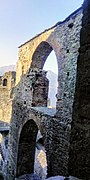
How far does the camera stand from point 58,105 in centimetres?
625

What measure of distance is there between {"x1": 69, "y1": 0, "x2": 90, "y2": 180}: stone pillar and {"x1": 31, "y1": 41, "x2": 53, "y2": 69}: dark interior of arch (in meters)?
6.52

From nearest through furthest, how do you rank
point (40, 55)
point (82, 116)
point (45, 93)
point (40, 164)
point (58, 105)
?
point (82, 116) < point (58, 105) < point (45, 93) < point (40, 55) < point (40, 164)

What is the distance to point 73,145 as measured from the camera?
1.97 metres

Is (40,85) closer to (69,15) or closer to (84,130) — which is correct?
(69,15)

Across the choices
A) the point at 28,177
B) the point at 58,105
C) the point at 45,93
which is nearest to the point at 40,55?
the point at 45,93

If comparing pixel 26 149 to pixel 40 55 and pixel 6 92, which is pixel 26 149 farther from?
pixel 6 92

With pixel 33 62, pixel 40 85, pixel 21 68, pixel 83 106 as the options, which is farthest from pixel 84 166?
pixel 21 68

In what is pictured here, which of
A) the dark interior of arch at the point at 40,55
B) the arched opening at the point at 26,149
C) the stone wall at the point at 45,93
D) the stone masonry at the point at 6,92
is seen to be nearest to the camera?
the stone wall at the point at 45,93

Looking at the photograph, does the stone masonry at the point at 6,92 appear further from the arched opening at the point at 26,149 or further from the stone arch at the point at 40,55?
the stone arch at the point at 40,55

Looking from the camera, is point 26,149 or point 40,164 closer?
point 26,149

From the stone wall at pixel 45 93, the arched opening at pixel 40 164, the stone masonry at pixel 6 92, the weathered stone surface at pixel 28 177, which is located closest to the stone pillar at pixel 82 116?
the stone wall at pixel 45 93

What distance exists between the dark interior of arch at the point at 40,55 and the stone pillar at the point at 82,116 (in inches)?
257

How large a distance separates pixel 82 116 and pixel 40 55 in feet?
23.3

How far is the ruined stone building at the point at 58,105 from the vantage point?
73.4 inches
